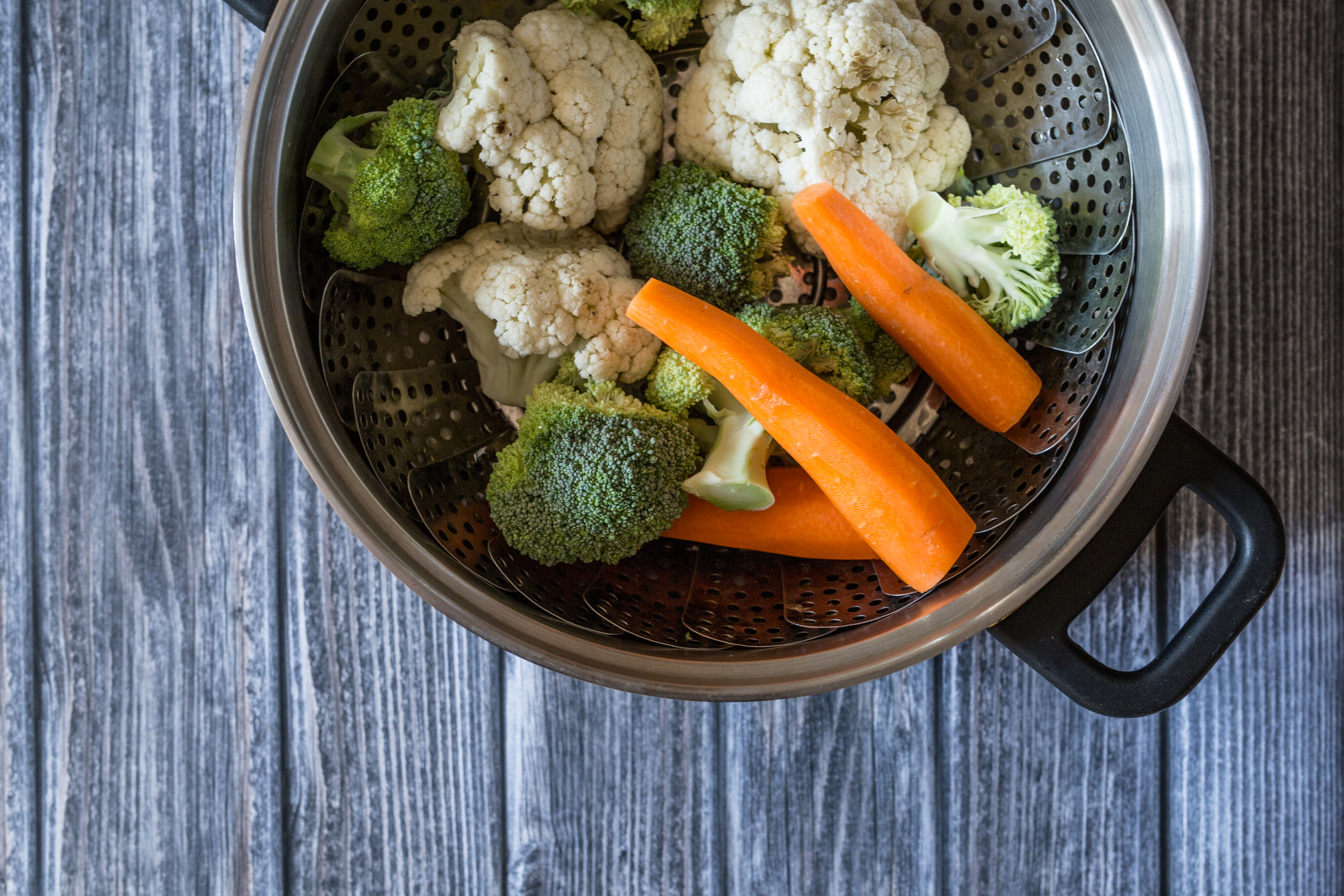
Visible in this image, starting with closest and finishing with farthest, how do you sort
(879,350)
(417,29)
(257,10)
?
(257,10) → (417,29) → (879,350)

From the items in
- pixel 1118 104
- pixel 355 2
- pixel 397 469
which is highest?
pixel 1118 104

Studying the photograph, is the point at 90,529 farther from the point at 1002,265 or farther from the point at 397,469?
the point at 1002,265

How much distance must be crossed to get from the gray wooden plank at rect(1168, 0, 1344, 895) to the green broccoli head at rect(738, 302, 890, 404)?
55 cm

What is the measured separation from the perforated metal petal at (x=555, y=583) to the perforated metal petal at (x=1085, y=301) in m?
0.67

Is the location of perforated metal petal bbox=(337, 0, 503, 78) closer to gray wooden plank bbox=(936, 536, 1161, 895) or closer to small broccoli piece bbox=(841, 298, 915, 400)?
small broccoli piece bbox=(841, 298, 915, 400)

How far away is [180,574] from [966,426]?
1166mm

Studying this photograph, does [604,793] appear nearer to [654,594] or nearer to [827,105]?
[654,594]

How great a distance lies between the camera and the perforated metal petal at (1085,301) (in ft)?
3.17

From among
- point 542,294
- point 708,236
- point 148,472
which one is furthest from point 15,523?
point 708,236

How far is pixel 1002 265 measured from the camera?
101 centimetres

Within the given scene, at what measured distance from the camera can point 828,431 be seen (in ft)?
3.23

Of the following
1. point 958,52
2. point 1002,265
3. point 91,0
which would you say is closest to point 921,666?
point 1002,265

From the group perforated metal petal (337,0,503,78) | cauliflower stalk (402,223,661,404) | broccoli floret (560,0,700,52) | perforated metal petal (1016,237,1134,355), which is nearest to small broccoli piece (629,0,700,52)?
broccoli floret (560,0,700,52)

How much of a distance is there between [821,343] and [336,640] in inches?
32.2
